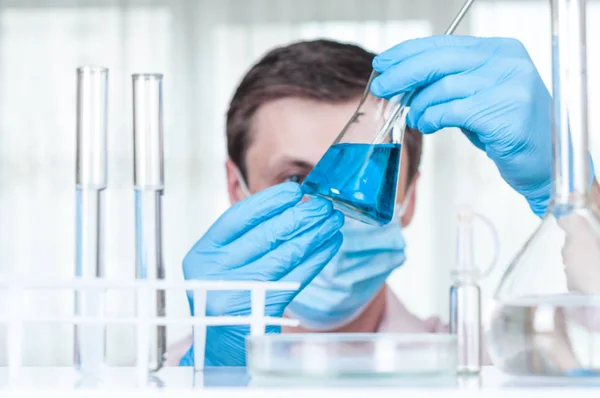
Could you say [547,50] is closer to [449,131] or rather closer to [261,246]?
[449,131]

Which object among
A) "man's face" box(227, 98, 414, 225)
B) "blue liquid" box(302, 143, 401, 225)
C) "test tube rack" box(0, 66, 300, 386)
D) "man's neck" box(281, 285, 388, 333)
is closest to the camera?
"test tube rack" box(0, 66, 300, 386)

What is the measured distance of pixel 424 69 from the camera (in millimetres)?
866

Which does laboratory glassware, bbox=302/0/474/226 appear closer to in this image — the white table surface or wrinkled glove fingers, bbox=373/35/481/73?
wrinkled glove fingers, bbox=373/35/481/73

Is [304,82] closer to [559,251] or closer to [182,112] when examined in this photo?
[559,251]

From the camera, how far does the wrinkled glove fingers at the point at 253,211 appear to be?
3.24 ft

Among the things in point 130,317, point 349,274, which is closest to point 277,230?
point 130,317

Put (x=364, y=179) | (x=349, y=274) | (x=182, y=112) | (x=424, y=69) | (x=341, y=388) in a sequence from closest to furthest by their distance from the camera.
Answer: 1. (x=341, y=388)
2. (x=364, y=179)
3. (x=424, y=69)
4. (x=349, y=274)
5. (x=182, y=112)

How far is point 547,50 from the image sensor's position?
348cm

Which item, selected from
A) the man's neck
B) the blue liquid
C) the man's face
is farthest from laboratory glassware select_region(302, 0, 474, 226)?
the man's neck

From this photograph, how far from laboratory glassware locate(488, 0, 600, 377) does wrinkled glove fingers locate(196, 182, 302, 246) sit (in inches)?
20.6

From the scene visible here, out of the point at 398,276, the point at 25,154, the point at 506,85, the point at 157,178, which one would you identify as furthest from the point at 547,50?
the point at 157,178

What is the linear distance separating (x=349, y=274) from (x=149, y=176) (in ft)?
3.36

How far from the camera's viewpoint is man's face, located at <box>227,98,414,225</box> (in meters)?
1.71

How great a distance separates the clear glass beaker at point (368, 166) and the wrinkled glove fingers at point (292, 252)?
0.18 m
